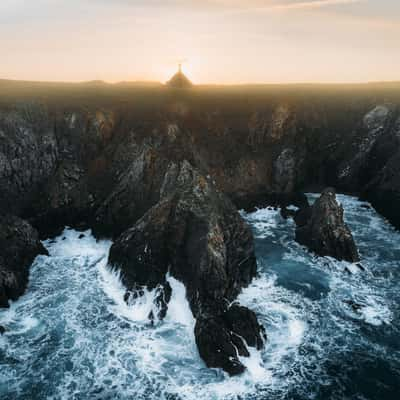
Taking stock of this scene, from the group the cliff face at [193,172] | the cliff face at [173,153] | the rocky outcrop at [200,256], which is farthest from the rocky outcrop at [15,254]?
the rocky outcrop at [200,256]

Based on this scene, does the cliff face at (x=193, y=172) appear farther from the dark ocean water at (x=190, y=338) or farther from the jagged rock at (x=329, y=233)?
the dark ocean water at (x=190, y=338)

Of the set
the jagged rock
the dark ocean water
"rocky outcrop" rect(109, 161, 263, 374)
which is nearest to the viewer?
the dark ocean water

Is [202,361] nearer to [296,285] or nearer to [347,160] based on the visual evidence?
[296,285]

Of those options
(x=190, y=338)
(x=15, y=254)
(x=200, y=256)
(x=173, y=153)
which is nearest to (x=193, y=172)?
(x=200, y=256)

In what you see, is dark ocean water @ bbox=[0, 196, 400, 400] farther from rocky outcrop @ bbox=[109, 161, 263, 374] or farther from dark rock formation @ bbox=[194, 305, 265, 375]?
rocky outcrop @ bbox=[109, 161, 263, 374]

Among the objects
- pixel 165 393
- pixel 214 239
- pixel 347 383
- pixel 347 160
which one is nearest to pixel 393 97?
pixel 347 160

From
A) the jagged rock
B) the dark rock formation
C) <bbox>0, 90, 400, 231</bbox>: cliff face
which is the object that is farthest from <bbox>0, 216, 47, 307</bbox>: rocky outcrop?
the jagged rock
